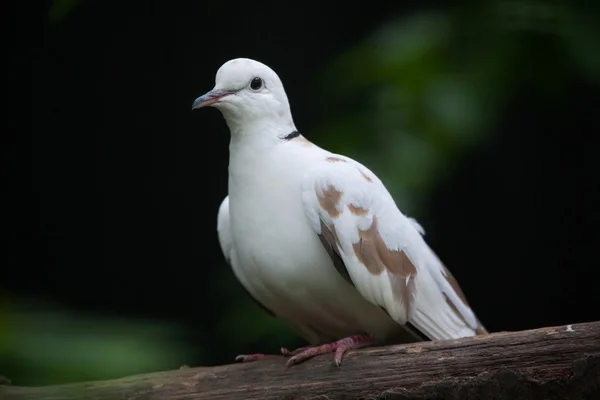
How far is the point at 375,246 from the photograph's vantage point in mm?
2414

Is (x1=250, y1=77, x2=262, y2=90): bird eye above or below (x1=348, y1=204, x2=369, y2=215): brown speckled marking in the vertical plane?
above

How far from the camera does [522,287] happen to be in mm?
3637

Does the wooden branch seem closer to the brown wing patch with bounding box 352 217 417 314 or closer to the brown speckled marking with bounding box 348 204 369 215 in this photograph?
the brown wing patch with bounding box 352 217 417 314

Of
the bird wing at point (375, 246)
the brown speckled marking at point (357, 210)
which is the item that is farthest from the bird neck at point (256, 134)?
the brown speckled marking at point (357, 210)

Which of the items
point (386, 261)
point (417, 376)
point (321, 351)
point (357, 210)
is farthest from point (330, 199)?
point (417, 376)

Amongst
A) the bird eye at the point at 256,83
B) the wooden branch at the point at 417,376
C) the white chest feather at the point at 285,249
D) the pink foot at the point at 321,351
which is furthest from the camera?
the bird eye at the point at 256,83

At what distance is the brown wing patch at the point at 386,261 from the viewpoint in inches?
93.3

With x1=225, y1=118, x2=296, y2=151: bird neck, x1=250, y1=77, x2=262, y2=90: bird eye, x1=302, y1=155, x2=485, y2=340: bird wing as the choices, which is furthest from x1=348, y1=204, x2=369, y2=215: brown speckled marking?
x1=250, y1=77, x2=262, y2=90: bird eye

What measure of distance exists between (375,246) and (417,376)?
1.27ft

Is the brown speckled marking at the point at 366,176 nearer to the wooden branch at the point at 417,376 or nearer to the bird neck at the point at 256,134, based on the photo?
the bird neck at the point at 256,134

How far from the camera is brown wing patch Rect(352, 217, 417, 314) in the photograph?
7.77 feet

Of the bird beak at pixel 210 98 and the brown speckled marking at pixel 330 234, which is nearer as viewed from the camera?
the brown speckled marking at pixel 330 234

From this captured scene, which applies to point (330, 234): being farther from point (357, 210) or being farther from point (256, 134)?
point (256, 134)

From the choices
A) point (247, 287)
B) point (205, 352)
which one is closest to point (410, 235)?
point (247, 287)
